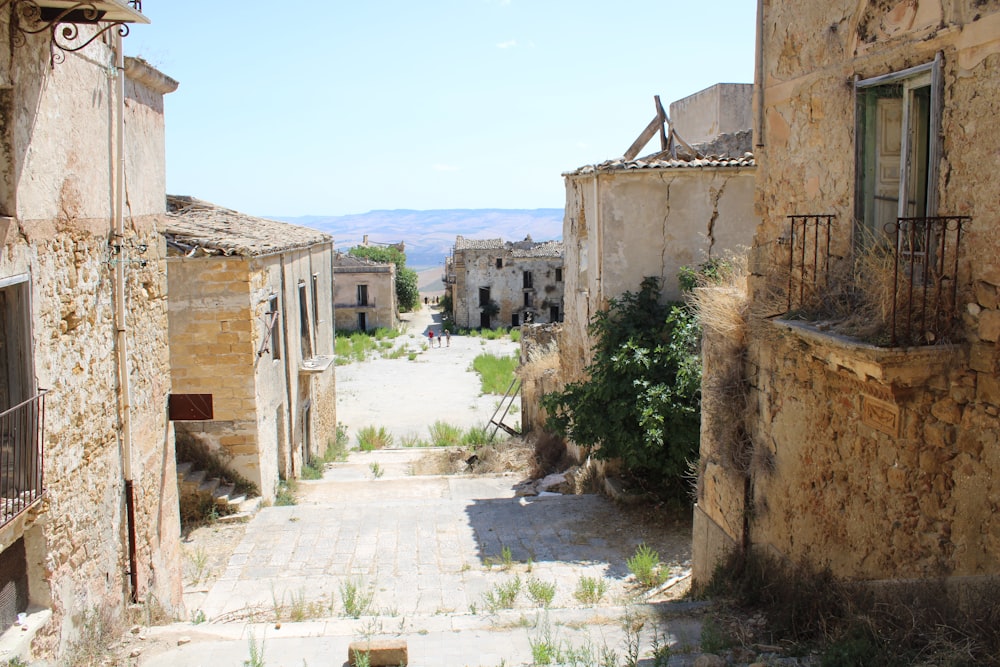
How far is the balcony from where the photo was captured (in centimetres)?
437

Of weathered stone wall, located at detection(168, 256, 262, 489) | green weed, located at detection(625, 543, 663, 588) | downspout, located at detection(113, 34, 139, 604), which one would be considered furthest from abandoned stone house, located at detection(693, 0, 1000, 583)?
weathered stone wall, located at detection(168, 256, 262, 489)

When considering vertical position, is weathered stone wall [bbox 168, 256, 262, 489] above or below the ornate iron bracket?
below

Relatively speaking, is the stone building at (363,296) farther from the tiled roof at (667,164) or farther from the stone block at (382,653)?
the stone block at (382,653)

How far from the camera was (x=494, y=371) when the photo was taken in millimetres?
32781

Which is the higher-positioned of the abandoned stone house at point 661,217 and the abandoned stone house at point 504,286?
the abandoned stone house at point 661,217

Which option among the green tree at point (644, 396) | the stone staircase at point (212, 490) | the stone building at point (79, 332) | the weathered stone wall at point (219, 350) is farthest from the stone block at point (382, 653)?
the weathered stone wall at point (219, 350)

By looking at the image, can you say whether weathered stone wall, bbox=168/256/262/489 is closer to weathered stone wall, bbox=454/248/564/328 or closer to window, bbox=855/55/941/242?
window, bbox=855/55/941/242

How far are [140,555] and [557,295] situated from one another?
44.2 m

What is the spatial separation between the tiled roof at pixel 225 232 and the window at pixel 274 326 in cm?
88

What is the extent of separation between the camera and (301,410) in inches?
631

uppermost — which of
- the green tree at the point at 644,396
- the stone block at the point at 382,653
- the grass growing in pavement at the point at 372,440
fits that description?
the green tree at the point at 644,396

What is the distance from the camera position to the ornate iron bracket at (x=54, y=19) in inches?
183

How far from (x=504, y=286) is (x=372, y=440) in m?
29.9

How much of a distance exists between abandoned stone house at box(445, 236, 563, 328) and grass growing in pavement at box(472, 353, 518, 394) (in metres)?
11.2
